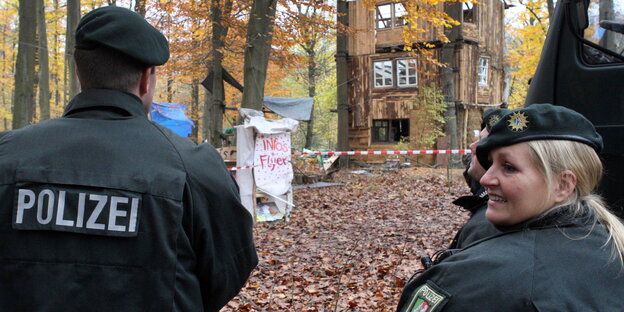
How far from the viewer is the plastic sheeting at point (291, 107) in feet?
61.2

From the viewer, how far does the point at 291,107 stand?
19141 mm

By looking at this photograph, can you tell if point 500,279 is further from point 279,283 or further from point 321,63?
point 321,63

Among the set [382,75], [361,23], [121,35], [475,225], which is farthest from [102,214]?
[361,23]

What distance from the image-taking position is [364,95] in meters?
24.5

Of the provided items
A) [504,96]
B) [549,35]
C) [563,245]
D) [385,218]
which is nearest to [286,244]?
[385,218]

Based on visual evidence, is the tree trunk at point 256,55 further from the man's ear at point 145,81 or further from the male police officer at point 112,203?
the male police officer at point 112,203

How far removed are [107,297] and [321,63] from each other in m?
32.0

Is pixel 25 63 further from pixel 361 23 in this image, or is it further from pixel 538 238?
pixel 361 23

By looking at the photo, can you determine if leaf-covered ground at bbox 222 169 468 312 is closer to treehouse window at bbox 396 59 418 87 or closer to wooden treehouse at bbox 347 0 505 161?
wooden treehouse at bbox 347 0 505 161

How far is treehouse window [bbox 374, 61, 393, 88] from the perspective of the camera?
958 inches

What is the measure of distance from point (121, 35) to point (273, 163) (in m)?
7.67

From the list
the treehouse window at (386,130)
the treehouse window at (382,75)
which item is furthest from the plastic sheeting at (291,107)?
the treehouse window at (386,130)

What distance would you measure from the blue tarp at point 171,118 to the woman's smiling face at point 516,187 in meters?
21.5

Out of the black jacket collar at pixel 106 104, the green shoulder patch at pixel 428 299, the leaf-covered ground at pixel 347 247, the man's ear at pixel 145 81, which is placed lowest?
the leaf-covered ground at pixel 347 247
